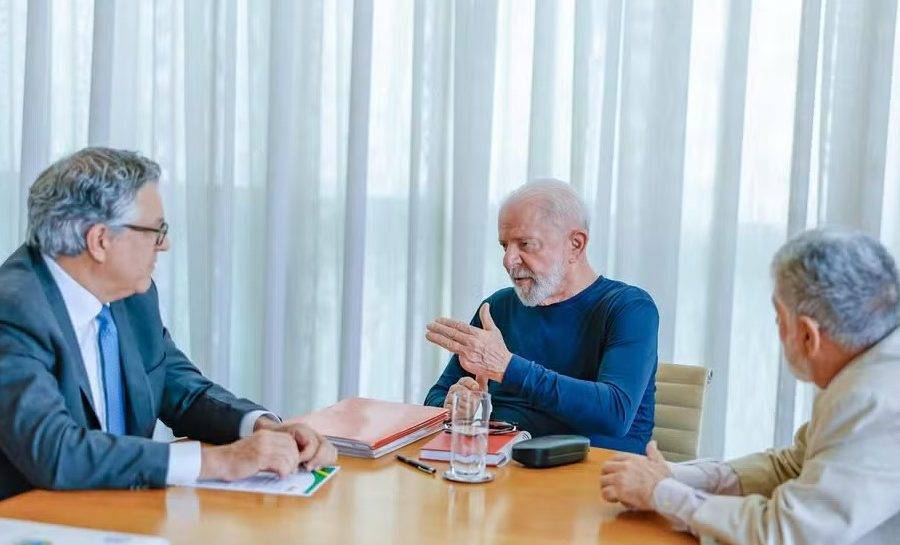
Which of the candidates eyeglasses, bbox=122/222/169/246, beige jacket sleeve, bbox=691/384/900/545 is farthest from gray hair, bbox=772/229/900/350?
eyeglasses, bbox=122/222/169/246

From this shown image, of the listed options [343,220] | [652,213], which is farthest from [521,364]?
[343,220]

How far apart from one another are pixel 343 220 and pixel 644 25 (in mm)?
1284

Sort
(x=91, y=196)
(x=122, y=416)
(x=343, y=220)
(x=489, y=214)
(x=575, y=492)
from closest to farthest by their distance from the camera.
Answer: (x=575, y=492), (x=91, y=196), (x=122, y=416), (x=489, y=214), (x=343, y=220)

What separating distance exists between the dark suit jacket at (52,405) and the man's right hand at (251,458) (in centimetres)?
8

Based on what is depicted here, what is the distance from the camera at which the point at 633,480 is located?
58.6 inches

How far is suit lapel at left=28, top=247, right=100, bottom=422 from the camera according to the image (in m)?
1.70

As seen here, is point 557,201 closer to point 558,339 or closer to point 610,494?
point 558,339

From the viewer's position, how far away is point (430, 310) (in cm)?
336

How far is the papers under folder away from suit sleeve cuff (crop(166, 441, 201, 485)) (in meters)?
0.32

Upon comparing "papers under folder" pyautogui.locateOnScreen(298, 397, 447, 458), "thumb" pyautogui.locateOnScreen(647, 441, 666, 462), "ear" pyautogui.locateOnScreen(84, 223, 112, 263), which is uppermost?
"ear" pyautogui.locateOnScreen(84, 223, 112, 263)

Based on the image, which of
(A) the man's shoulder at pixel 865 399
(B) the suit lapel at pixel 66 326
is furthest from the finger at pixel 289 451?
(A) the man's shoulder at pixel 865 399

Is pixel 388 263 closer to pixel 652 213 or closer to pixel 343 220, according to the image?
pixel 343 220

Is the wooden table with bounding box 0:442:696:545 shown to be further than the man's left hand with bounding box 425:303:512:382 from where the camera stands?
No

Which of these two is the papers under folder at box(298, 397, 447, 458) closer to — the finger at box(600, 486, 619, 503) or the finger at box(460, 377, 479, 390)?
the finger at box(460, 377, 479, 390)
